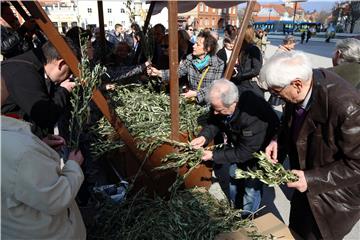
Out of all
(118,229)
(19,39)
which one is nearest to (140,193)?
(118,229)

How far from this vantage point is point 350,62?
9.61 ft

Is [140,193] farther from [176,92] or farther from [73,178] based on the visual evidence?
[73,178]

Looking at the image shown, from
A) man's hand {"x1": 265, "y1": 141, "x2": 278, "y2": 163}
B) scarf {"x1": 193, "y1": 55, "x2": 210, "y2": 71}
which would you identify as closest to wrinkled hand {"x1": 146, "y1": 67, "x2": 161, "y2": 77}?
scarf {"x1": 193, "y1": 55, "x2": 210, "y2": 71}

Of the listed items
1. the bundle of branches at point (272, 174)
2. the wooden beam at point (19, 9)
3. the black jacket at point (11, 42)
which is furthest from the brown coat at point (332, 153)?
the black jacket at point (11, 42)

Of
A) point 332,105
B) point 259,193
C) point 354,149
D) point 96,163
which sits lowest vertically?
point 96,163

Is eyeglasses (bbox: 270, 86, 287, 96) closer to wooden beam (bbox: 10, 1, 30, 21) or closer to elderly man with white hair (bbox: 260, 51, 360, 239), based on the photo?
elderly man with white hair (bbox: 260, 51, 360, 239)

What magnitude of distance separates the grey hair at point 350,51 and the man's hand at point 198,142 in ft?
5.33

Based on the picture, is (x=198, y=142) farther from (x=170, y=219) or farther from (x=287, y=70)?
(x=287, y=70)

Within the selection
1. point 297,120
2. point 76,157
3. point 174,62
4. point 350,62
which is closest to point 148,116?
point 174,62

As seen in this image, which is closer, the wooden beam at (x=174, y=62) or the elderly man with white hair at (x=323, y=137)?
the elderly man with white hair at (x=323, y=137)

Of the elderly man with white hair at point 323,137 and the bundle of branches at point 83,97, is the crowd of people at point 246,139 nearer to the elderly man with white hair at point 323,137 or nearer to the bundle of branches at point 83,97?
the elderly man with white hair at point 323,137

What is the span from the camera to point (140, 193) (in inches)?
106

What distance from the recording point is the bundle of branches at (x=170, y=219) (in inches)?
84.2

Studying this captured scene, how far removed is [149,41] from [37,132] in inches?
73.1
